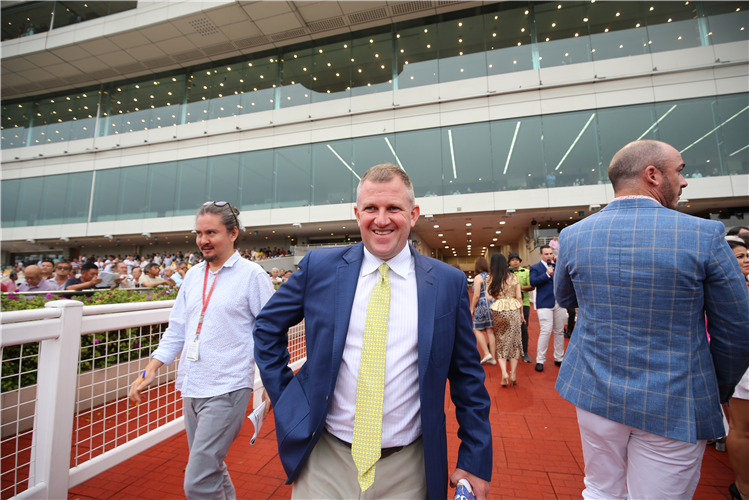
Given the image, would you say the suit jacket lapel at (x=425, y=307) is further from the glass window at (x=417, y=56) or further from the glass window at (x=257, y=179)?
the glass window at (x=257, y=179)

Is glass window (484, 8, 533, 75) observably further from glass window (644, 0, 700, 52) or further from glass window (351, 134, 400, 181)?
glass window (351, 134, 400, 181)

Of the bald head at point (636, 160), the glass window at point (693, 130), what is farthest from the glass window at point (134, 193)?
the glass window at point (693, 130)

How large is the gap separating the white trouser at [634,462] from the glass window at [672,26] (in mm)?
19794

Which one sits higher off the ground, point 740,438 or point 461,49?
point 461,49

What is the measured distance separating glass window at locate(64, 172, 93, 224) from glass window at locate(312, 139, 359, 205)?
55.1 ft

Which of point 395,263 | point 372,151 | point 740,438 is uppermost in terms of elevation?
point 372,151

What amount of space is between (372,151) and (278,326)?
16.8 meters

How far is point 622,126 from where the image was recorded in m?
14.1

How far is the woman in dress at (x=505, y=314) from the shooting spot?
4645mm

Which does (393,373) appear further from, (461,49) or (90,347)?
(461,49)

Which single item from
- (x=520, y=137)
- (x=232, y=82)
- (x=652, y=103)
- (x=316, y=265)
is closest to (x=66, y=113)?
(x=232, y=82)

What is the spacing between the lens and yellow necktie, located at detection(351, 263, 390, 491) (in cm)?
108

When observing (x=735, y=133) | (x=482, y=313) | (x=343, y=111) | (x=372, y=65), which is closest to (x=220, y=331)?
(x=482, y=313)

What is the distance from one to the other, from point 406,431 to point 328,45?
21.9 m
